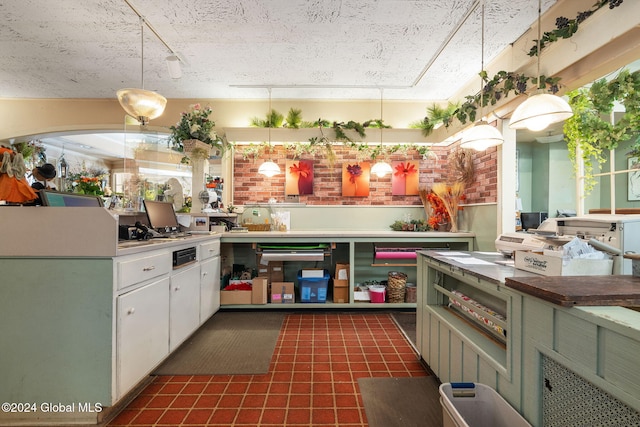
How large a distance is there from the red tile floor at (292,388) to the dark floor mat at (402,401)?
74 millimetres

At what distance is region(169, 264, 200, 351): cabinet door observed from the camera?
100 inches

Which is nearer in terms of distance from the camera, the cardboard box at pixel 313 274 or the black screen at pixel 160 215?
the black screen at pixel 160 215

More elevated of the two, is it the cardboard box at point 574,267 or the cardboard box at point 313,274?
the cardboard box at point 574,267

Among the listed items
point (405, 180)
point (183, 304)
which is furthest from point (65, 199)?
point (405, 180)

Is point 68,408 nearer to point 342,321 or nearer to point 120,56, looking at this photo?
point 342,321

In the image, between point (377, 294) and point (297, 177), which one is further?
point (297, 177)

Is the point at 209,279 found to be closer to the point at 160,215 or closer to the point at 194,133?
the point at 160,215

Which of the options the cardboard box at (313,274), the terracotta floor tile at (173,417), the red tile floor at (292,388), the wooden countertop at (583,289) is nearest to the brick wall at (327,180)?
the cardboard box at (313,274)

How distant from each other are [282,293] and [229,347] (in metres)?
1.13

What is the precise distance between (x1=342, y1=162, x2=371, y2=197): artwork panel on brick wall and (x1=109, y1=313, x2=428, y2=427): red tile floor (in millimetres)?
2226

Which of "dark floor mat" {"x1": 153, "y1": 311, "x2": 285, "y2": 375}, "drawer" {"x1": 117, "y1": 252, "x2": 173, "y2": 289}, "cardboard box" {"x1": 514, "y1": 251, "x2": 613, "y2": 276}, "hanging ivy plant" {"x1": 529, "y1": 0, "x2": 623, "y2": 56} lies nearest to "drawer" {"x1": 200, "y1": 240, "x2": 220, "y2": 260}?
"drawer" {"x1": 117, "y1": 252, "x2": 173, "y2": 289}

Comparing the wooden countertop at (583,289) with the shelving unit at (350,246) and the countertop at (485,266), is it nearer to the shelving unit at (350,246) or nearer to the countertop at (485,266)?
the countertop at (485,266)

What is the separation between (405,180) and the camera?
472 cm

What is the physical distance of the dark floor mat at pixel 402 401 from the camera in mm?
1854
